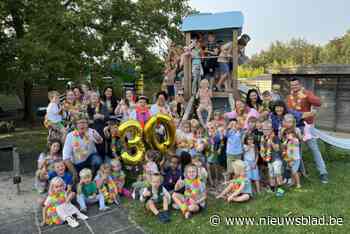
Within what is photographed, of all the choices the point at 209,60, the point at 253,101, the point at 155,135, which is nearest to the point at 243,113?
the point at 253,101

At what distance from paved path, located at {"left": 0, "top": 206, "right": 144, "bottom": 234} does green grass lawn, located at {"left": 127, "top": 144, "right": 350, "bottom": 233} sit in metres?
0.18

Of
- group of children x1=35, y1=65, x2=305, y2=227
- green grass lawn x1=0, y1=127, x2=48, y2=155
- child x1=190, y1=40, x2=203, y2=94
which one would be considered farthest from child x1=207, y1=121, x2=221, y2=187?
green grass lawn x1=0, y1=127, x2=48, y2=155

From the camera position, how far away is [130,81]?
54.0 ft

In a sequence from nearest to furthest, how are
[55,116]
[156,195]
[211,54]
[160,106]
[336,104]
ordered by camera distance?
[156,195] → [55,116] → [160,106] → [211,54] → [336,104]

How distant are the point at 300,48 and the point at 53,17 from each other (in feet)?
149

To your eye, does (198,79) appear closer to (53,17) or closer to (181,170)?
(181,170)

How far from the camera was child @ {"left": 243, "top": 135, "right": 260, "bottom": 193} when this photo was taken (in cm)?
564

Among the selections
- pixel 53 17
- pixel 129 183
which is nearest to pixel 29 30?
pixel 53 17

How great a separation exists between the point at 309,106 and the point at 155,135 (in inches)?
118

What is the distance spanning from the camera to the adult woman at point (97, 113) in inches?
253

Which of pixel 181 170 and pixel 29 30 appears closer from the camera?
pixel 181 170

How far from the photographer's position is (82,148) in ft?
19.1

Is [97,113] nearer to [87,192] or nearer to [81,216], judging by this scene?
[87,192]

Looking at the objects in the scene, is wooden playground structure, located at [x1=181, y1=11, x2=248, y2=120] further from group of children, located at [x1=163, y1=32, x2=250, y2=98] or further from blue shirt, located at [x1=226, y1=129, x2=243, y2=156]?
blue shirt, located at [x1=226, y1=129, x2=243, y2=156]
